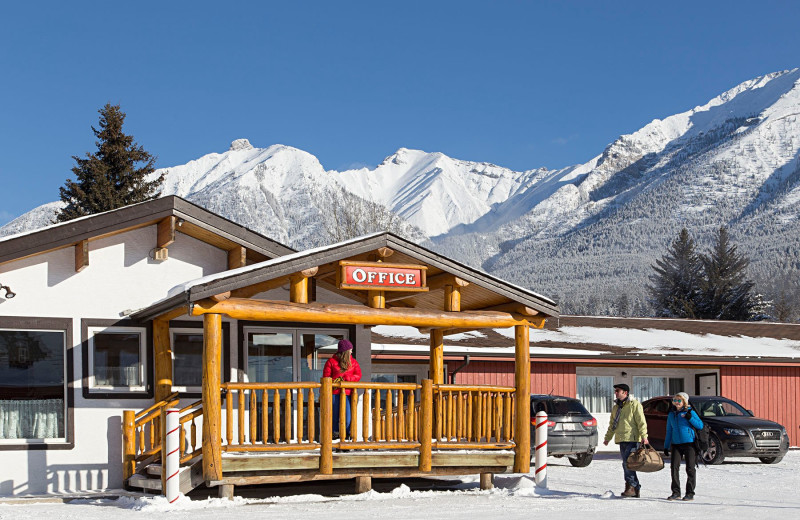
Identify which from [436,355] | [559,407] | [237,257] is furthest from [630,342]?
[237,257]

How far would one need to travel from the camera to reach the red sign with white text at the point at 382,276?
48.2ft

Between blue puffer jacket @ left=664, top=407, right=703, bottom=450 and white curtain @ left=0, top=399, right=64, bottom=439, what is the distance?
8.27 m

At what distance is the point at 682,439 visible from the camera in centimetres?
1425

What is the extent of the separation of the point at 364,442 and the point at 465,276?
8.89ft

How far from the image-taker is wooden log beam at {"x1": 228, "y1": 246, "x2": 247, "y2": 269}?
16.0 metres

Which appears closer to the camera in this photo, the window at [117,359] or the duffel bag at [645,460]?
the duffel bag at [645,460]

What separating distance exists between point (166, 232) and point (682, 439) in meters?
7.70

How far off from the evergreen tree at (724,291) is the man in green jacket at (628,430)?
158 feet

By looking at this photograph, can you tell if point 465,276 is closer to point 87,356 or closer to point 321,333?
point 321,333

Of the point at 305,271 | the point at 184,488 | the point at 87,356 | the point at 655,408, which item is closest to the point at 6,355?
the point at 87,356

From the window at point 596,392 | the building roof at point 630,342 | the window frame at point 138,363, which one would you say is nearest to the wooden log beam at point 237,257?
the window frame at point 138,363

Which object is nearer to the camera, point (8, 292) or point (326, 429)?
point (326, 429)

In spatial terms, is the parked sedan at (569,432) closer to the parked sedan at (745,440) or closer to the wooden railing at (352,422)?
the parked sedan at (745,440)

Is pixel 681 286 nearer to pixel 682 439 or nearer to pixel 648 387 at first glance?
pixel 648 387
